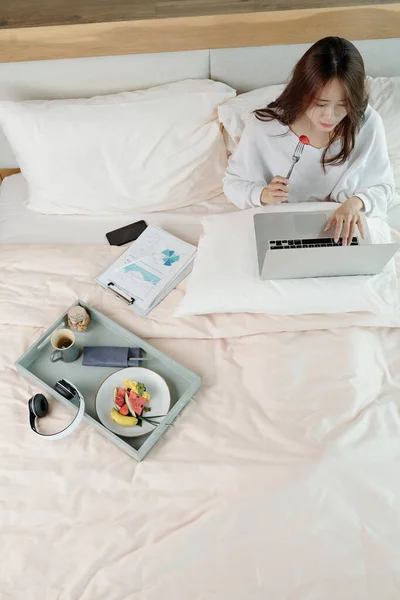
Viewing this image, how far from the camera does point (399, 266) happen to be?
1329 mm

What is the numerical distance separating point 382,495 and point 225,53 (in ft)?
4.34

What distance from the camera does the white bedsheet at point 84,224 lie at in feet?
5.09

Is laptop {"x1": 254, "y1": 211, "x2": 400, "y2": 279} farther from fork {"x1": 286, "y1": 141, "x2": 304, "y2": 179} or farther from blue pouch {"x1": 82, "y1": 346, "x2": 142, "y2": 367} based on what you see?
blue pouch {"x1": 82, "y1": 346, "x2": 142, "y2": 367}

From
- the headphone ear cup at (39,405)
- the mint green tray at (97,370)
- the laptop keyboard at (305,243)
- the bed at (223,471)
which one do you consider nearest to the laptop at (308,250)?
the laptop keyboard at (305,243)

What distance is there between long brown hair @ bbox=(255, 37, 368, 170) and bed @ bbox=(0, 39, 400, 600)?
1.21 feet

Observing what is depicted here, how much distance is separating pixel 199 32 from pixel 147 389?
3.49ft

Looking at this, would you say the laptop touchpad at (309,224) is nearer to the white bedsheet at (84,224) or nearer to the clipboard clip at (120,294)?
the white bedsheet at (84,224)

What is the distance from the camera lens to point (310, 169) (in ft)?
4.37

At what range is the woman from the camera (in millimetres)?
1036

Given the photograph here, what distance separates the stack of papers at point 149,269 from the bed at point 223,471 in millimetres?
45

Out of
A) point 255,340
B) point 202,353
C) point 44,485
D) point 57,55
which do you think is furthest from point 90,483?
point 57,55

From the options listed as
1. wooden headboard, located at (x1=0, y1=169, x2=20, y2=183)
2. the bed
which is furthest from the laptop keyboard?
wooden headboard, located at (x1=0, y1=169, x2=20, y2=183)

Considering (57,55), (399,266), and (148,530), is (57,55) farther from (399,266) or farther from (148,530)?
(148,530)

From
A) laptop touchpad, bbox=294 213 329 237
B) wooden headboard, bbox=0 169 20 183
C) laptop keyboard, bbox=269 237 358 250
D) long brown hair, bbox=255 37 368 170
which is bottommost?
wooden headboard, bbox=0 169 20 183
